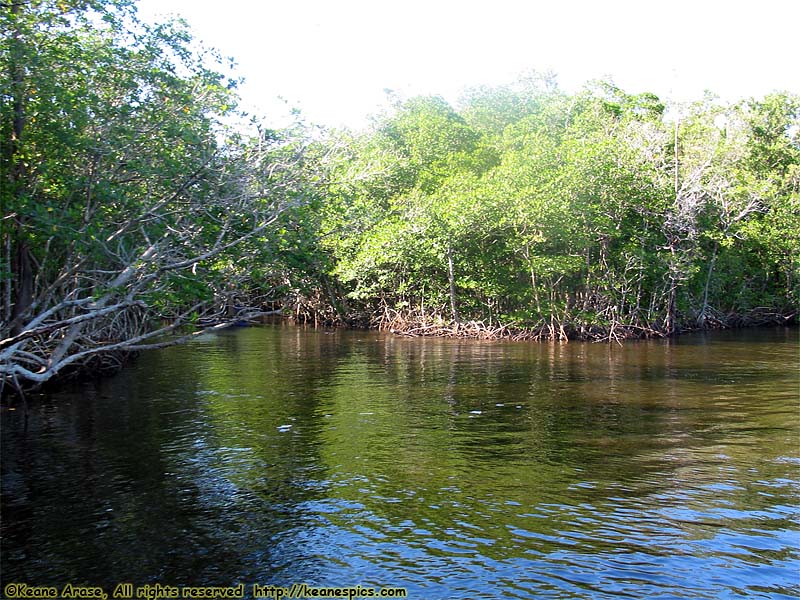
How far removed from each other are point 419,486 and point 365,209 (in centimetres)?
1024

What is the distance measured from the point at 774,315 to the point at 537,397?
1053 inches

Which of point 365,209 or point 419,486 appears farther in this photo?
point 365,209

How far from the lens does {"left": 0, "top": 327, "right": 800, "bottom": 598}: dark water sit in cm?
689

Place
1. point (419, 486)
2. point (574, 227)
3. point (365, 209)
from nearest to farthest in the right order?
point (419, 486) < point (365, 209) < point (574, 227)

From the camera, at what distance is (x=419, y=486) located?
9.36 meters

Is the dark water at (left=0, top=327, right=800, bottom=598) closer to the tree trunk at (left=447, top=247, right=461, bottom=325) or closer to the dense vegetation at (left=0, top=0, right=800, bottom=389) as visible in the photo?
the dense vegetation at (left=0, top=0, right=800, bottom=389)

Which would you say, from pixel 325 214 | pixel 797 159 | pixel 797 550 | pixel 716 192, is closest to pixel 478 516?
pixel 797 550

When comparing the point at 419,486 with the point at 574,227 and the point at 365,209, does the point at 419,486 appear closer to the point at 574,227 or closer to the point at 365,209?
the point at 365,209

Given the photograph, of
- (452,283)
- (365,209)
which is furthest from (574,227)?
(365,209)

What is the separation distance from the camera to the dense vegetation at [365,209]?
466 inches

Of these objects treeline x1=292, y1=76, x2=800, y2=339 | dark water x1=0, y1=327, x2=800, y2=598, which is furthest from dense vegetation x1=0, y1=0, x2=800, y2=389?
dark water x1=0, y1=327, x2=800, y2=598

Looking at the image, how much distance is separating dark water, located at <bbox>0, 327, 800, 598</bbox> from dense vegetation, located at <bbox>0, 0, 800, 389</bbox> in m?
1.82

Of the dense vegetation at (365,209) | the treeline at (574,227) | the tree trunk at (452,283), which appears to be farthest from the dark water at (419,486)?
the tree trunk at (452,283)

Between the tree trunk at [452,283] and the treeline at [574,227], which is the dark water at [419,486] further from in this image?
the tree trunk at [452,283]
